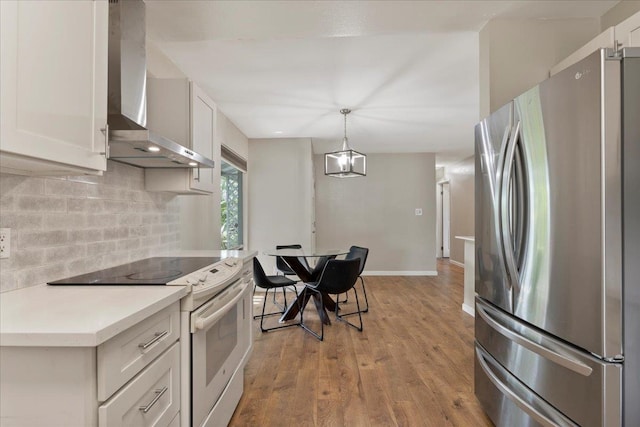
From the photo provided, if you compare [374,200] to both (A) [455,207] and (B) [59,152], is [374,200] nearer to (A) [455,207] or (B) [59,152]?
(A) [455,207]

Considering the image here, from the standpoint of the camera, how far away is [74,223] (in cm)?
151

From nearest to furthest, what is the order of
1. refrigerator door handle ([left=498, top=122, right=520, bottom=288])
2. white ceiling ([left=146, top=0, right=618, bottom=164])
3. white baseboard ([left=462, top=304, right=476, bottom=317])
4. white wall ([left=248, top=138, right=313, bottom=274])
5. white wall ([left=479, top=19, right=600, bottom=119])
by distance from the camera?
1. refrigerator door handle ([left=498, top=122, right=520, bottom=288])
2. white ceiling ([left=146, top=0, right=618, bottom=164])
3. white wall ([left=479, top=19, right=600, bottom=119])
4. white baseboard ([left=462, top=304, right=476, bottom=317])
5. white wall ([left=248, top=138, right=313, bottom=274])

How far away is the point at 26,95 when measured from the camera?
0.91m

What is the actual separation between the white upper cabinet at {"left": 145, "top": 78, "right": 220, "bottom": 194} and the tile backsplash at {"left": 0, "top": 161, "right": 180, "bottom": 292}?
6.4 inches

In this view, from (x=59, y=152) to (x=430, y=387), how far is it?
2416mm

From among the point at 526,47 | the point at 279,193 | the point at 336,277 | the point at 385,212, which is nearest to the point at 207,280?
the point at 336,277

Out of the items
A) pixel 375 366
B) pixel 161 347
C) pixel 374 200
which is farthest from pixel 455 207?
pixel 161 347

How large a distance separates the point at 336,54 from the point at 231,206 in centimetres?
302

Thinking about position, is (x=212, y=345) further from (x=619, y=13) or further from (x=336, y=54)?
(x=619, y=13)

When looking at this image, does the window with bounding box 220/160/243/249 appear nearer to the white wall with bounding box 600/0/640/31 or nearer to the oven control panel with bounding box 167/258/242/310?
the oven control panel with bounding box 167/258/242/310

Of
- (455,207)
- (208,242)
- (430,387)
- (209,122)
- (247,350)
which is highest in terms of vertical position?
(209,122)

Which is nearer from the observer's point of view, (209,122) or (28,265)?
(28,265)

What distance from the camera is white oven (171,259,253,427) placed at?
129cm

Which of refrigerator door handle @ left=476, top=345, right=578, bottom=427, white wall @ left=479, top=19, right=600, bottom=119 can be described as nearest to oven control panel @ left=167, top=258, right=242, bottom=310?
refrigerator door handle @ left=476, top=345, right=578, bottom=427
